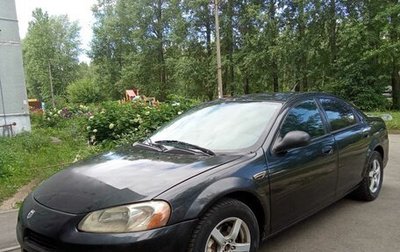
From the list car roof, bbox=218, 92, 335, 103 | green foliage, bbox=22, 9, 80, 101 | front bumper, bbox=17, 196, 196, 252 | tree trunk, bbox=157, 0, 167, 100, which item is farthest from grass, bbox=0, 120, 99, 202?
green foliage, bbox=22, 9, 80, 101

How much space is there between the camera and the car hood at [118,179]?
2.76 meters

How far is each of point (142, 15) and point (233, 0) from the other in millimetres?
11656

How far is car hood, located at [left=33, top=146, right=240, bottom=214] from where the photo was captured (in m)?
2.76

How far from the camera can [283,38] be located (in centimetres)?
2638

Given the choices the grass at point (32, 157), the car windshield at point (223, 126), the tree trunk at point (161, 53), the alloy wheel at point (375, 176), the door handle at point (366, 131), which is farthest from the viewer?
the tree trunk at point (161, 53)

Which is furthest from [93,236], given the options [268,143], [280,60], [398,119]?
[280,60]

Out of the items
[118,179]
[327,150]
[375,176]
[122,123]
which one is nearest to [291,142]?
[327,150]

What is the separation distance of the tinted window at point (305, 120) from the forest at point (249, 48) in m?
17.2

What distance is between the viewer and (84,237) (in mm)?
2578

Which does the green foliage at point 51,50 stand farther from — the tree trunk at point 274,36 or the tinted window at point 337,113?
the tinted window at point 337,113

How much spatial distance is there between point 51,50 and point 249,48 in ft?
122

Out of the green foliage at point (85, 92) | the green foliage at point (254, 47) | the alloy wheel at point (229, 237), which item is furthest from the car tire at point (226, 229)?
the green foliage at point (85, 92)

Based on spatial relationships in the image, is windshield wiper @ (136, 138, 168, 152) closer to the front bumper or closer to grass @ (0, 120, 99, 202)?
the front bumper

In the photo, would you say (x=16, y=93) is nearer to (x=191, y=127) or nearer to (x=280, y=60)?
(x=191, y=127)
